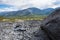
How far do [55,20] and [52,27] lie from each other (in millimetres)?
384

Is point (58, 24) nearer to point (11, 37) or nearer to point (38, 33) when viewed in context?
point (38, 33)

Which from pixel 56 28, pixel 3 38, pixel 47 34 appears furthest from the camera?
pixel 3 38

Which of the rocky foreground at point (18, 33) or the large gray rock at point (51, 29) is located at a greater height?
the large gray rock at point (51, 29)

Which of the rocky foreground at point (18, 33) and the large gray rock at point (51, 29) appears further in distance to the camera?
the rocky foreground at point (18, 33)

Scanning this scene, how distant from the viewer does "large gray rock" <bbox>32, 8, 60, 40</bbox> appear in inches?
371

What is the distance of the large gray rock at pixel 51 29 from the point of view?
30.9 ft

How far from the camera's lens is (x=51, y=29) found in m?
9.53

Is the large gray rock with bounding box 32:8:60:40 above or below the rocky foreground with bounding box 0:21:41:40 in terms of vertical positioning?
above

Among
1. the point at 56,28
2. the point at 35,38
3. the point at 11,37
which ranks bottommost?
the point at 11,37

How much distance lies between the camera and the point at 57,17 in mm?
9633

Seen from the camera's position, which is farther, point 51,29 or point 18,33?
point 18,33

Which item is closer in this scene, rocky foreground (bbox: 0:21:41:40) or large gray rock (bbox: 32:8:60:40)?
large gray rock (bbox: 32:8:60:40)

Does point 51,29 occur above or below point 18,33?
above

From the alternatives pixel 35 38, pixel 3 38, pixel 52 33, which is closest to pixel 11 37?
pixel 3 38
